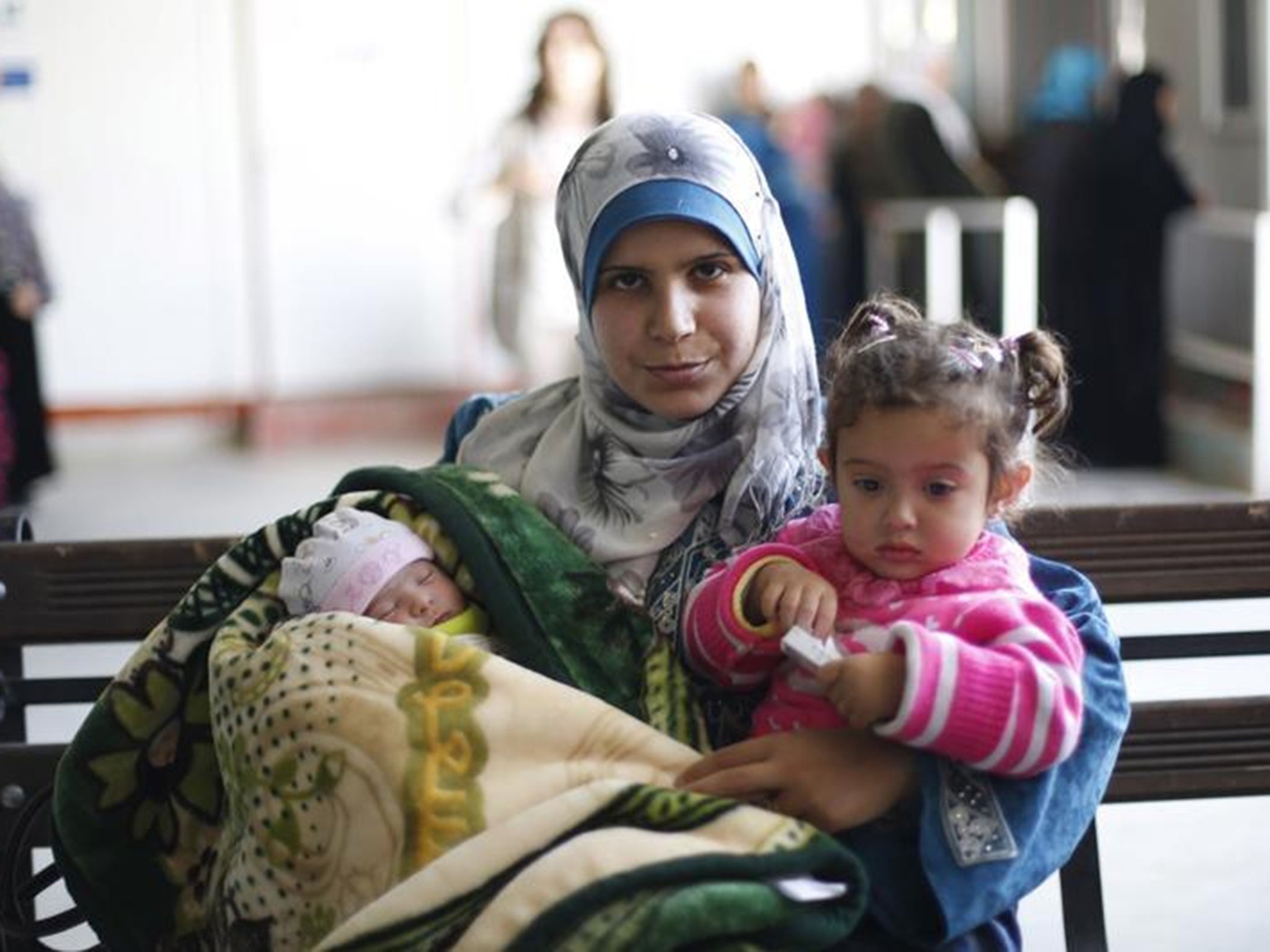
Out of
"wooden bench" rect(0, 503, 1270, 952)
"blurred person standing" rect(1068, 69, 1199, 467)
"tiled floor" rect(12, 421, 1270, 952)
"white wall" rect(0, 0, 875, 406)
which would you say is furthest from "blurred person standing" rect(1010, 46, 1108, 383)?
"wooden bench" rect(0, 503, 1270, 952)

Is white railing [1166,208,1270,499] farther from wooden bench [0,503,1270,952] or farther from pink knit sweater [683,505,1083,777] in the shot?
pink knit sweater [683,505,1083,777]

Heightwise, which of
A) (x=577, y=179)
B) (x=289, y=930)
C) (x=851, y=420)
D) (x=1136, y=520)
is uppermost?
(x=577, y=179)

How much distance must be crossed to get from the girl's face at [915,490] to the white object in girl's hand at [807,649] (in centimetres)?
11

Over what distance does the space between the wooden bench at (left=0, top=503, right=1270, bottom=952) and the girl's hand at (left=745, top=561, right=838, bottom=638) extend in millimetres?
597

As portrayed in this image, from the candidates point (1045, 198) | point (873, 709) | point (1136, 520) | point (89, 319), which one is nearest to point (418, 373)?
point (89, 319)

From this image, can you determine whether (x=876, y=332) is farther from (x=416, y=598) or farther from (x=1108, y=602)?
(x=1108, y=602)

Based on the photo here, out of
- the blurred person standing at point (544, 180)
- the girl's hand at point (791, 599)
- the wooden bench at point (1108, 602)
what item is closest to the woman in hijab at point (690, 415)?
the girl's hand at point (791, 599)

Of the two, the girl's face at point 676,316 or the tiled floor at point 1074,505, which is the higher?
the girl's face at point 676,316

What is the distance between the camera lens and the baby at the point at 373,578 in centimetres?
198

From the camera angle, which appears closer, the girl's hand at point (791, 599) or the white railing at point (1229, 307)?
the girl's hand at point (791, 599)

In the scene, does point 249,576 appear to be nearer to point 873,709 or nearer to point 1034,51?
Result: point 873,709

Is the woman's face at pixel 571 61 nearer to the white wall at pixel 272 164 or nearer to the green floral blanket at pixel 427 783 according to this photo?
the white wall at pixel 272 164

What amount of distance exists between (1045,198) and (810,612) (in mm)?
7103

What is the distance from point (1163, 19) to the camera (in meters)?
10.6
